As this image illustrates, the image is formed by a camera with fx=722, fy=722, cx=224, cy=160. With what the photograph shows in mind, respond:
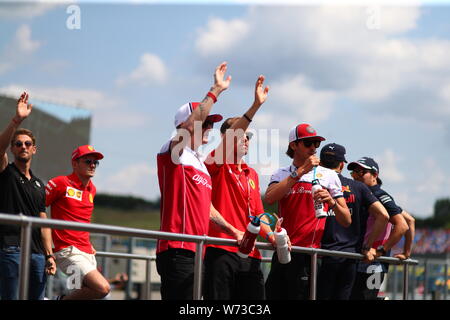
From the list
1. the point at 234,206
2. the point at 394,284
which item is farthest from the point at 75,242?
the point at 394,284

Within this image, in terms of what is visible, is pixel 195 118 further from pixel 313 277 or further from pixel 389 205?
pixel 389 205

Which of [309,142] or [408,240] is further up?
[309,142]

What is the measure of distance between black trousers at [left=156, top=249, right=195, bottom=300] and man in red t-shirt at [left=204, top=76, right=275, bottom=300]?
14.9 inches

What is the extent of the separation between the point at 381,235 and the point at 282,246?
201 cm

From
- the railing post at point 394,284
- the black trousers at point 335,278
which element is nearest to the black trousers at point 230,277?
the black trousers at point 335,278

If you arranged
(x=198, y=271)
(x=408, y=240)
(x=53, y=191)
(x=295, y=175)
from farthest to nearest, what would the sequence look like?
(x=408, y=240) → (x=53, y=191) → (x=295, y=175) → (x=198, y=271)

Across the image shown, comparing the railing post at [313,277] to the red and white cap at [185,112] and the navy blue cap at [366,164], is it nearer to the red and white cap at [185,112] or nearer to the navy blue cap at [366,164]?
the red and white cap at [185,112]

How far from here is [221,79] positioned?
5590 mm

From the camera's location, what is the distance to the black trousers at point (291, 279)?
6078 mm

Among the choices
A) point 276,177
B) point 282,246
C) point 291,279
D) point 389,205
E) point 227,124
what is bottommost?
point 291,279

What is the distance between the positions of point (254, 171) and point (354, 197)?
1.17 m

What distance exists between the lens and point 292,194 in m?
6.32

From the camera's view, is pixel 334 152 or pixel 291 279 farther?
pixel 334 152
